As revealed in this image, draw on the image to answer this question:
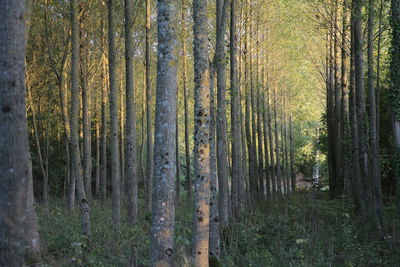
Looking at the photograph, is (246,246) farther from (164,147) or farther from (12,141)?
(12,141)

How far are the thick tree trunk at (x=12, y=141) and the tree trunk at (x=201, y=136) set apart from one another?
3426mm

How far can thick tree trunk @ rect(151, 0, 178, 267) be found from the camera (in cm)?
536

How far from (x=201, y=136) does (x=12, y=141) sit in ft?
11.6

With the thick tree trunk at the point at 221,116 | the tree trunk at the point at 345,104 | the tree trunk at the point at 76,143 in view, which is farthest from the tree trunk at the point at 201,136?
the tree trunk at the point at 345,104

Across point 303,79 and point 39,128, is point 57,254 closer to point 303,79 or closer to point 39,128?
point 39,128

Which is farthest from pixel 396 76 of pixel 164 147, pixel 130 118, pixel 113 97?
pixel 113 97

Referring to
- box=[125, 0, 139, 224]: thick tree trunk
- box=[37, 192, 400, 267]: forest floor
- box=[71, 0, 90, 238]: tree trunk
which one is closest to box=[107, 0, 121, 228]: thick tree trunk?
box=[125, 0, 139, 224]: thick tree trunk

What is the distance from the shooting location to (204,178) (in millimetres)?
6844

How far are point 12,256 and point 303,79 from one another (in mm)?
28309

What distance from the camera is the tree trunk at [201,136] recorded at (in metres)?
6.74

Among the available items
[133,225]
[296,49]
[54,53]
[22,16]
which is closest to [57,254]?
[133,225]

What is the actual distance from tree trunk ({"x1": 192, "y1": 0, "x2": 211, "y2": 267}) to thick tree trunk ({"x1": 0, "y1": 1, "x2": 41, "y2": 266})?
11.2ft

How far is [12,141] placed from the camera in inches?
152

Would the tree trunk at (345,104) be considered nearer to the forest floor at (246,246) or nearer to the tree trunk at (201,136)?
the forest floor at (246,246)
